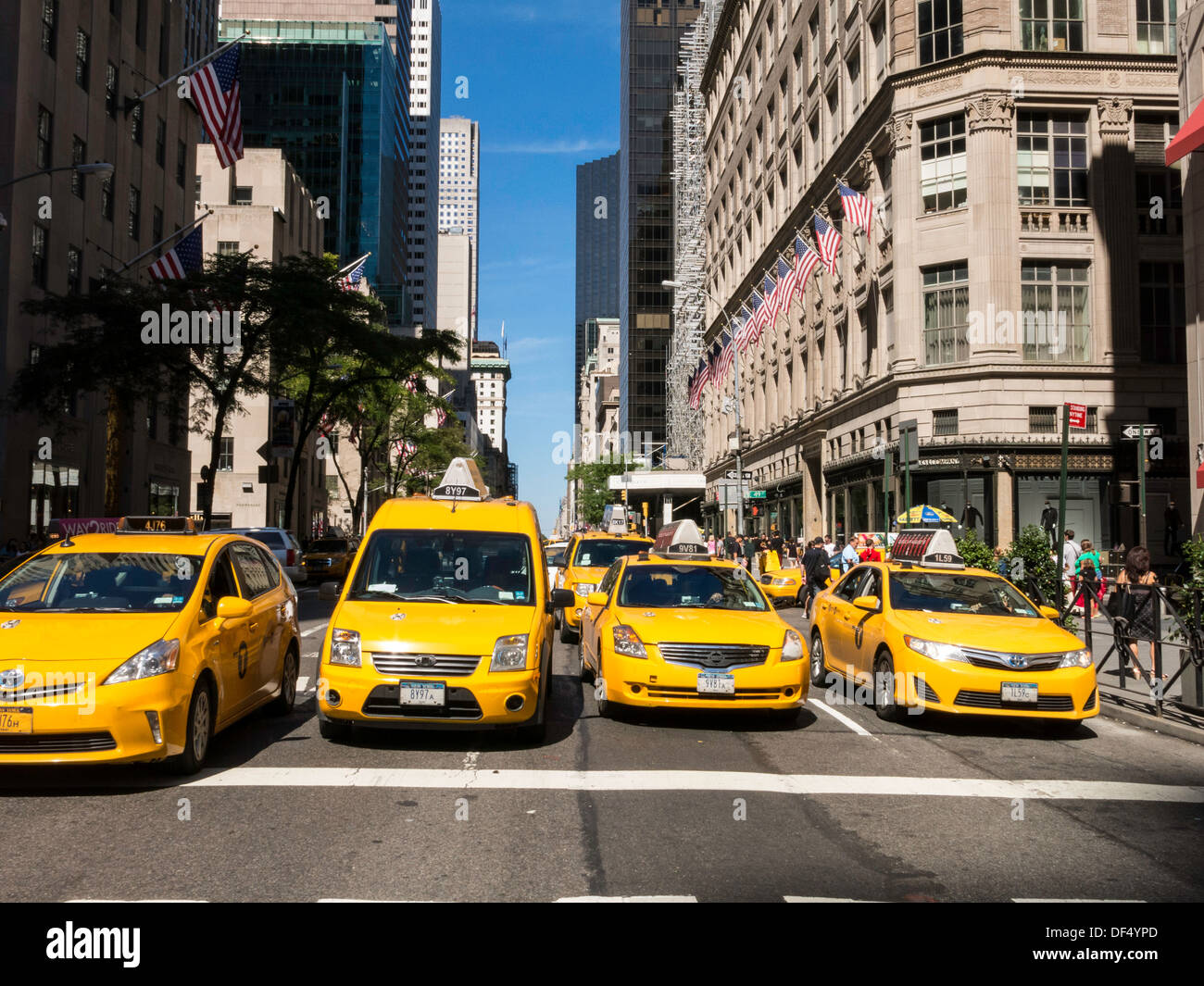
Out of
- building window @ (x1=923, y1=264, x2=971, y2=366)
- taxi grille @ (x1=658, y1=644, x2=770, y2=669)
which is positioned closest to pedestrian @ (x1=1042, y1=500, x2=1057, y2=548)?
building window @ (x1=923, y1=264, x2=971, y2=366)

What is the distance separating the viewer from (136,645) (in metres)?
6.98

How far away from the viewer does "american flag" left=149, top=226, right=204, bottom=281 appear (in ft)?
94.2

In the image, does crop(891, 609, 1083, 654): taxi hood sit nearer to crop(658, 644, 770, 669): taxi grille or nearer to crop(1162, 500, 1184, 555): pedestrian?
crop(658, 644, 770, 669): taxi grille

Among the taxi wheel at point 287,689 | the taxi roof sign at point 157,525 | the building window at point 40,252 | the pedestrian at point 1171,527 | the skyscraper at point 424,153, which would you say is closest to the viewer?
the taxi roof sign at point 157,525

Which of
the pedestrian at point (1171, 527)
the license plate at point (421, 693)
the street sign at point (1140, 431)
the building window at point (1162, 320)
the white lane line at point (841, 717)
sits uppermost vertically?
the building window at point (1162, 320)

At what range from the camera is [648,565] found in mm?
11375

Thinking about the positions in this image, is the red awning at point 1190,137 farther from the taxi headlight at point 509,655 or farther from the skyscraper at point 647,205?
the skyscraper at point 647,205

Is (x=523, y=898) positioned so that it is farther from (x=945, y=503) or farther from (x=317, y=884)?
(x=945, y=503)

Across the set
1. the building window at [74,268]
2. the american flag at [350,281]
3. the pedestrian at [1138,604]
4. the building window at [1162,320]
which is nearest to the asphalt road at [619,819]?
the pedestrian at [1138,604]

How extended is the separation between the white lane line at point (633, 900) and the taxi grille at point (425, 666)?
10.8 feet

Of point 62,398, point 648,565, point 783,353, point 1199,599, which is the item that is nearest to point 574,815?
point 648,565

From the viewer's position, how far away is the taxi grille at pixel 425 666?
789cm

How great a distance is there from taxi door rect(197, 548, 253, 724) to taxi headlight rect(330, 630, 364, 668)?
2.66 ft
